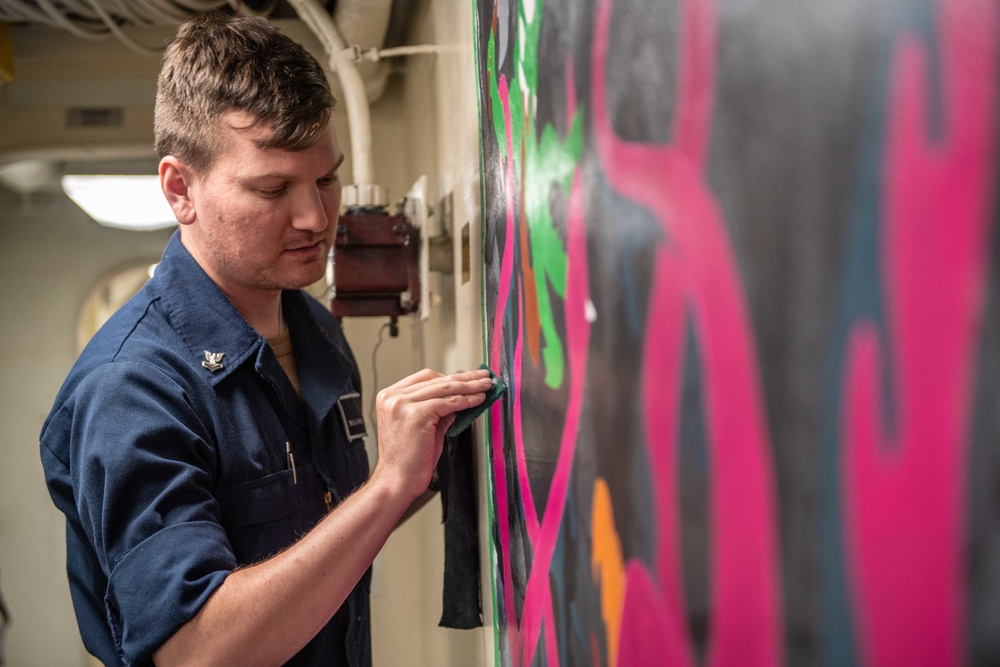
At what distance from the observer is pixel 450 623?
1.48 m

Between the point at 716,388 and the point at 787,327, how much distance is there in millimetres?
80

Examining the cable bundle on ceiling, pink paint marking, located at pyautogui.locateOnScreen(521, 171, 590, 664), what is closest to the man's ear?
pink paint marking, located at pyautogui.locateOnScreen(521, 171, 590, 664)

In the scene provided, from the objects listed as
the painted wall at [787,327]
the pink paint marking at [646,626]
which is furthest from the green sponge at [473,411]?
the pink paint marking at [646,626]

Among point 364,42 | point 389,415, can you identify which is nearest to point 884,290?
point 389,415

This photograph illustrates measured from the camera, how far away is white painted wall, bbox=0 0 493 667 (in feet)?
9.48

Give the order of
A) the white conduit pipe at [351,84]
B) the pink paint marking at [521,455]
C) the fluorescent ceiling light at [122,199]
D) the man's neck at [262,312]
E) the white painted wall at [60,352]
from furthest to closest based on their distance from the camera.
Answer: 1. the fluorescent ceiling light at [122,199]
2. the white painted wall at [60,352]
3. the white conduit pipe at [351,84]
4. the man's neck at [262,312]
5. the pink paint marking at [521,455]

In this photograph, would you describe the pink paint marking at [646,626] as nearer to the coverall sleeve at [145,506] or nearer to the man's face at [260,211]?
the coverall sleeve at [145,506]

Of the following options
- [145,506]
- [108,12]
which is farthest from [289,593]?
[108,12]

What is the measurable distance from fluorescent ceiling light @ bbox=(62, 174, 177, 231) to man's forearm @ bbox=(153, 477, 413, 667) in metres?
2.49

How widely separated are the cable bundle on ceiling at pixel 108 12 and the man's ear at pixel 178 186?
Result: 4.54 ft

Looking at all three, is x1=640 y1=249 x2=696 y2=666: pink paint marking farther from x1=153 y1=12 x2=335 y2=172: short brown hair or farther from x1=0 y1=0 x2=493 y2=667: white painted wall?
x1=0 y1=0 x2=493 y2=667: white painted wall

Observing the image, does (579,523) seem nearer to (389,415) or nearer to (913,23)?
(389,415)

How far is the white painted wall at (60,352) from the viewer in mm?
2889

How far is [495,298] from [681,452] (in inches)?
27.0
